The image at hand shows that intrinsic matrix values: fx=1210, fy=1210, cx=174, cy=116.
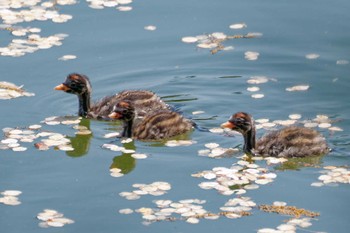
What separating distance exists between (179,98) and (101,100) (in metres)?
1.12

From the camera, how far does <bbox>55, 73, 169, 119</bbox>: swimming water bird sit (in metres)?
16.1

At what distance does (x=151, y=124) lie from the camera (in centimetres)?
1534

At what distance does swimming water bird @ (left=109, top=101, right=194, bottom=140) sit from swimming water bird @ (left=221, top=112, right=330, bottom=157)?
0.74 m

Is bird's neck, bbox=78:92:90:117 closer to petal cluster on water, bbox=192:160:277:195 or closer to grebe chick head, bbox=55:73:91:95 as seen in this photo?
grebe chick head, bbox=55:73:91:95

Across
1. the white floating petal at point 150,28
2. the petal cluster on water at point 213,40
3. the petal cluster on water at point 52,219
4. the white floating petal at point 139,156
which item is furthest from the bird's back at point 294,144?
the white floating petal at point 150,28

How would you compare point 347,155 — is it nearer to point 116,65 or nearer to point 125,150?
point 125,150

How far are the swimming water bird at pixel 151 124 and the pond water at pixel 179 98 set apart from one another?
0.20 metres

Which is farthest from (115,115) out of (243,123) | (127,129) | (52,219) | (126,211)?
(52,219)

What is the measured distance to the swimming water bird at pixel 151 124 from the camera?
603 inches

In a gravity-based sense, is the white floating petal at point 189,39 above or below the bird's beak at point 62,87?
above

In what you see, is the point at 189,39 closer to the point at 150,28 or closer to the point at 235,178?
the point at 150,28

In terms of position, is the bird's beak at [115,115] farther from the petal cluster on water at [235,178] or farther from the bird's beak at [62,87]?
the petal cluster on water at [235,178]

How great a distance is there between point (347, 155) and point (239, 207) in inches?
82.9

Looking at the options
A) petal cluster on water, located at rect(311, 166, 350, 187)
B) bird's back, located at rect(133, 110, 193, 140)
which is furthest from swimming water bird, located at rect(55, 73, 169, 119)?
petal cluster on water, located at rect(311, 166, 350, 187)
